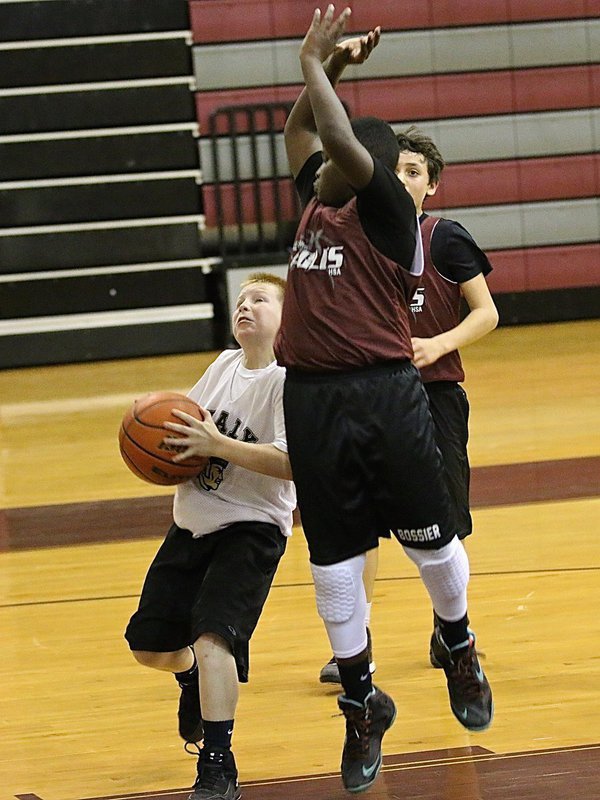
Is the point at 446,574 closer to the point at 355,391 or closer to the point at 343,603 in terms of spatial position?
the point at 343,603

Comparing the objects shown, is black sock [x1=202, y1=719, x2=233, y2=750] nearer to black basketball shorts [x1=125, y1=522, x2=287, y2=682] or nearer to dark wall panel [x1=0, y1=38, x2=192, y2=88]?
black basketball shorts [x1=125, y1=522, x2=287, y2=682]

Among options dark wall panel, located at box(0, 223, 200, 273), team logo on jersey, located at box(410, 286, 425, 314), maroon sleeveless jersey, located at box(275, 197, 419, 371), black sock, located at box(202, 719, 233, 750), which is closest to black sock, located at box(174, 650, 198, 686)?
black sock, located at box(202, 719, 233, 750)

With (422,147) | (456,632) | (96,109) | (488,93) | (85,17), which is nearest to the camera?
(456,632)

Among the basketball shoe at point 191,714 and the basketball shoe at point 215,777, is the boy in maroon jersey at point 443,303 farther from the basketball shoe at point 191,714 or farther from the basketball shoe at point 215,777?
the basketball shoe at point 215,777

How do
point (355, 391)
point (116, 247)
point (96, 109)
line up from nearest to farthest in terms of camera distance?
point (355, 391), point (96, 109), point (116, 247)

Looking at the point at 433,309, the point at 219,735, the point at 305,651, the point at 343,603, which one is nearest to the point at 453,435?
the point at 433,309

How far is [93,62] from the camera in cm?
1006

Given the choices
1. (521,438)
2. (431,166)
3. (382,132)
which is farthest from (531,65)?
(382,132)

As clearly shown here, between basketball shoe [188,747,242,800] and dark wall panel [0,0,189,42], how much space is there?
8275 mm

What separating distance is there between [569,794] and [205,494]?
3.11 ft

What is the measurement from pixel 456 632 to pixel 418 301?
39.6 inches

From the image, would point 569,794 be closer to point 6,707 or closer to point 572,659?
point 572,659

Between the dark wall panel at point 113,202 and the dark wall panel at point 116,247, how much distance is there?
116 mm

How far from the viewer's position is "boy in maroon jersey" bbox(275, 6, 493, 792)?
8.35 feet
